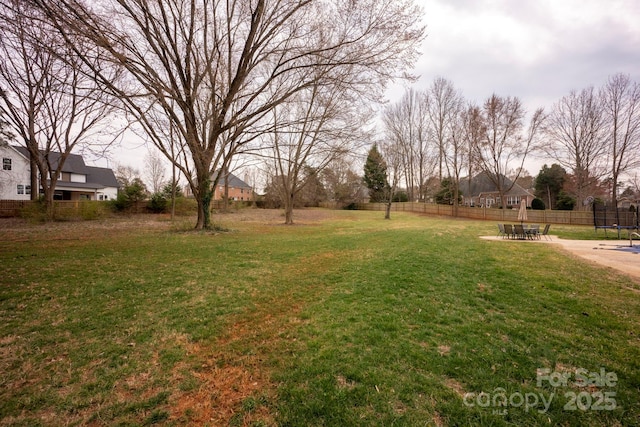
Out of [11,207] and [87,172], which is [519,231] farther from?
[87,172]

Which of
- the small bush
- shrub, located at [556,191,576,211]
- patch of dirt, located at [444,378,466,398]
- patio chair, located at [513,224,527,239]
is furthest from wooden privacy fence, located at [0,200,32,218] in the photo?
shrub, located at [556,191,576,211]

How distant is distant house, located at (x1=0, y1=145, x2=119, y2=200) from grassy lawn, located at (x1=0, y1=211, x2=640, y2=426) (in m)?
26.0

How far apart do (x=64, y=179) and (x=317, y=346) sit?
49.9m

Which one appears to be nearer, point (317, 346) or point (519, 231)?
point (317, 346)

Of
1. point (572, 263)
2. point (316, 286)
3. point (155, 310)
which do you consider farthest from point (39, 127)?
point (572, 263)

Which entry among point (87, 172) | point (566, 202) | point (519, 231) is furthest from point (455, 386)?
point (87, 172)

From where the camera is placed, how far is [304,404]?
2.39 metres

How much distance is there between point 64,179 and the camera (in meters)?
37.2

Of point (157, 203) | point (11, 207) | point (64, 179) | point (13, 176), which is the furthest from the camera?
point (64, 179)

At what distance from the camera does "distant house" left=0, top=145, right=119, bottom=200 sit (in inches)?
1177

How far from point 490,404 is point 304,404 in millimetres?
1731

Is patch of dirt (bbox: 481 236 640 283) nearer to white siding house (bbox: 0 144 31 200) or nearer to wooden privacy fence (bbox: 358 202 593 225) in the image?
wooden privacy fence (bbox: 358 202 593 225)

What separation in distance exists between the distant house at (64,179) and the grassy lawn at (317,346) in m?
26.0

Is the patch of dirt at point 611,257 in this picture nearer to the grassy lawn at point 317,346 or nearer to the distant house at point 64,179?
the grassy lawn at point 317,346
